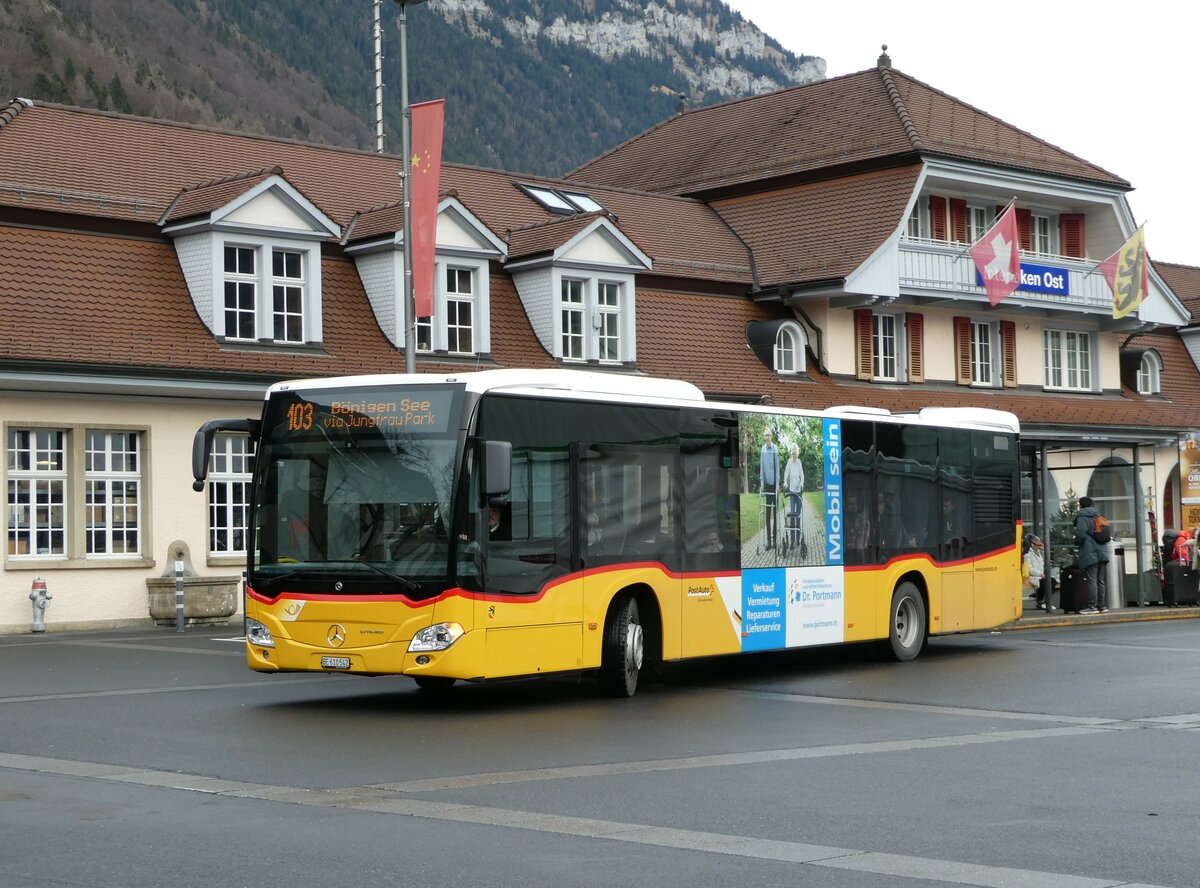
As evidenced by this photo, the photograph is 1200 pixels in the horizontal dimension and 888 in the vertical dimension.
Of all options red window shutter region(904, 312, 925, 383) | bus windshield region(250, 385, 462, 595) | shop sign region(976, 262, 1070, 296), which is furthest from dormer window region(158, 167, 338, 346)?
shop sign region(976, 262, 1070, 296)

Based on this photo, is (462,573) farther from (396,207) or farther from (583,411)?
(396,207)

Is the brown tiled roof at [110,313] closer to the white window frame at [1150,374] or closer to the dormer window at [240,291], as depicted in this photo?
the dormer window at [240,291]

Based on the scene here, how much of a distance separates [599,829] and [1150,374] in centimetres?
4300

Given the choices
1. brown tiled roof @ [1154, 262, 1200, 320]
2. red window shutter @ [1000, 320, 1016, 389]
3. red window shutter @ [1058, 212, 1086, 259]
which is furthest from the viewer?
brown tiled roof @ [1154, 262, 1200, 320]

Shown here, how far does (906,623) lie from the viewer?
21469mm

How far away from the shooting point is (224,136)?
113 ft

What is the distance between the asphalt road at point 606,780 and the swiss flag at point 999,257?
20.6 metres

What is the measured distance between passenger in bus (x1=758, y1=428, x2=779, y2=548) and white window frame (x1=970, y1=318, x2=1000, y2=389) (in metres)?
25.7

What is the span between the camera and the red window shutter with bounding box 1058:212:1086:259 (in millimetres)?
46156

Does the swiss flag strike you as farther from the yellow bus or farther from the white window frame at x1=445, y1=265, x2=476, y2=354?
the yellow bus

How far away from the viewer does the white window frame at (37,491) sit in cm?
2706

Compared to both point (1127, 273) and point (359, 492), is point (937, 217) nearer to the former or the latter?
point (1127, 273)

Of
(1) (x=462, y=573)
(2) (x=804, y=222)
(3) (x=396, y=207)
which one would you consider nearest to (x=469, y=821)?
(1) (x=462, y=573)

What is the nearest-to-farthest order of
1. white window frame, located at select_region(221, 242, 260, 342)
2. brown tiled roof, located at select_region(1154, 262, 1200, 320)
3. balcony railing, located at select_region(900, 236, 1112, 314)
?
1. white window frame, located at select_region(221, 242, 260, 342)
2. balcony railing, located at select_region(900, 236, 1112, 314)
3. brown tiled roof, located at select_region(1154, 262, 1200, 320)
